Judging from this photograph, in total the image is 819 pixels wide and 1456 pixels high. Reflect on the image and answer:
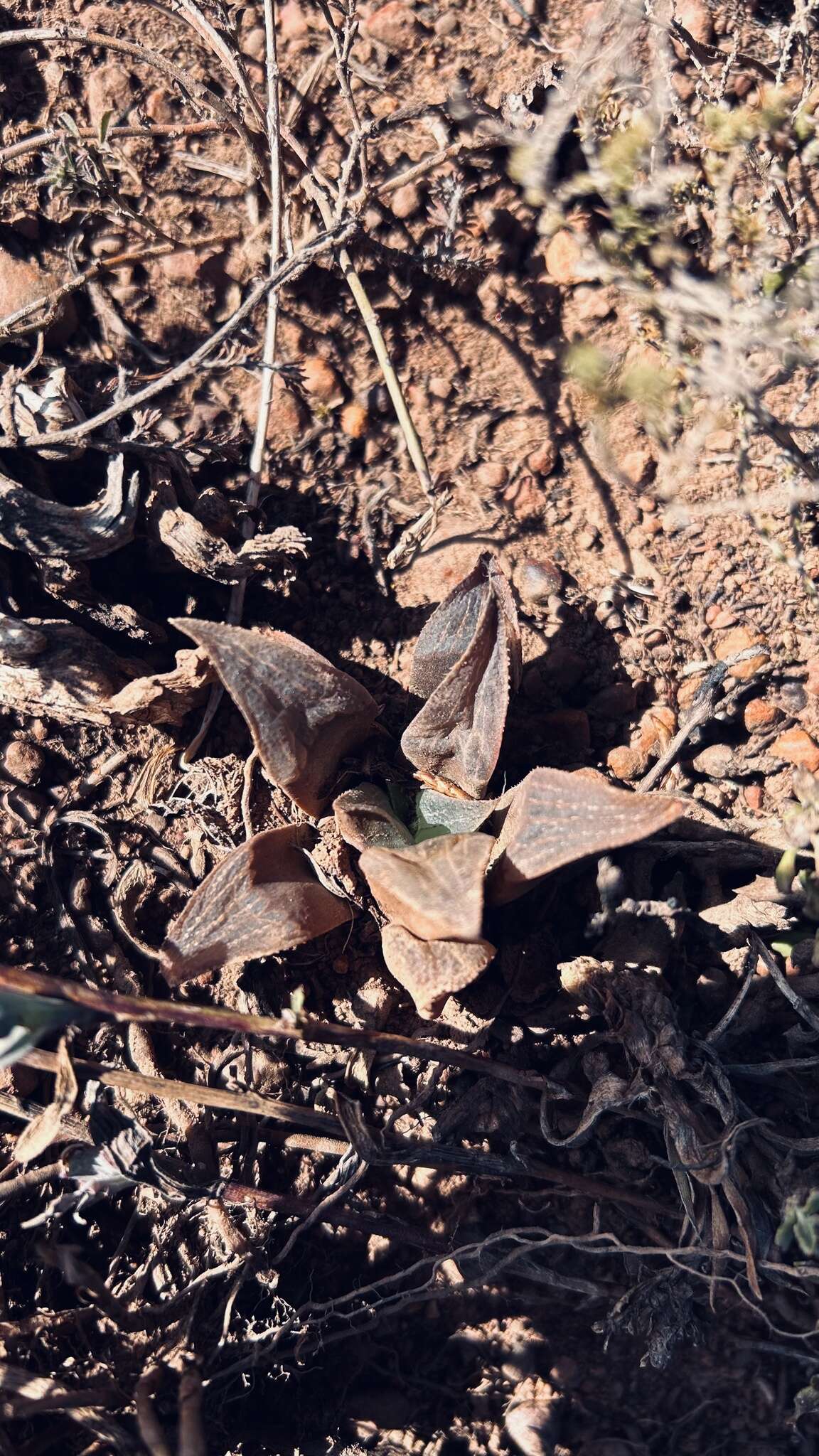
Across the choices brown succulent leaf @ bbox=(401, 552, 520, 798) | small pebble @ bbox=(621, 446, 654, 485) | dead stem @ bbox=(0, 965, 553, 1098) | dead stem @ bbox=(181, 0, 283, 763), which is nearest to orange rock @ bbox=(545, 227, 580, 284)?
small pebble @ bbox=(621, 446, 654, 485)

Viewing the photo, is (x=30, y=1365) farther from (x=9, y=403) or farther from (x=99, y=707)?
(x=9, y=403)

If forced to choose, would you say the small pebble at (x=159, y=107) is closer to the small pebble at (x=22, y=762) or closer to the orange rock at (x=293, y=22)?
the orange rock at (x=293, y=22)

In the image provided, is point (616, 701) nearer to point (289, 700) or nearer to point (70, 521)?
point (289, 700)

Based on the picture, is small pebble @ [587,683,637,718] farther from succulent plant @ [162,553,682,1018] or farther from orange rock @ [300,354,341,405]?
orange rock @ [300,354,341,405]

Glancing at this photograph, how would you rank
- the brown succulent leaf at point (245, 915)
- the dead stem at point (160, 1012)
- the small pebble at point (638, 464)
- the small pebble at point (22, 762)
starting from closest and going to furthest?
the dead stem at point (160, 1012), the brown succulent leaf at point (245, 915), the small pebble at point (22, 762), the small pebble at point (638, 464)

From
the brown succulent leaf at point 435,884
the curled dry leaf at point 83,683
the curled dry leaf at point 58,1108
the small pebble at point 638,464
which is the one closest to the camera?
the curled dry leaf at point 58,1108

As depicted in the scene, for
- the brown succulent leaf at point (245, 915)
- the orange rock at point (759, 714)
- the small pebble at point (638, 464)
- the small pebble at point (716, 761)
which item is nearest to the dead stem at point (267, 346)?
the brown succulent leaf at point (245, 915)

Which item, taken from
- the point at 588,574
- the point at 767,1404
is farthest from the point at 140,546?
the point at 767,1404
